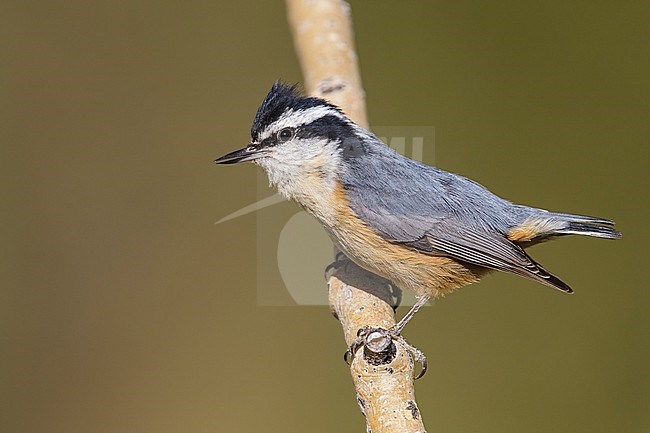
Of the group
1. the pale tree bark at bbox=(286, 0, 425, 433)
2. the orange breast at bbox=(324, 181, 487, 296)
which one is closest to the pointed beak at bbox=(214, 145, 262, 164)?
the orange breast at bbox=(324, 181, 487, 296)

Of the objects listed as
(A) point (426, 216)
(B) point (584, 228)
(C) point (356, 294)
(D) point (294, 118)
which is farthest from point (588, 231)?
(D) point (294, 118)

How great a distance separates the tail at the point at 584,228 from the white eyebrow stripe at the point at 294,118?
1.53ft

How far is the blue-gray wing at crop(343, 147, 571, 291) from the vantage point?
52.7 inches

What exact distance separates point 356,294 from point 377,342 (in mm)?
227

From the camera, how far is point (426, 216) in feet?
4.43

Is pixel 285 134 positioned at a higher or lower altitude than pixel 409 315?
higher

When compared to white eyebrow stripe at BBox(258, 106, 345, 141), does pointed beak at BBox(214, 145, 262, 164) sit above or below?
below

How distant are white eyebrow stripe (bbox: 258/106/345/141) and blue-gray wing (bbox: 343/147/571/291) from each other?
0.39ft

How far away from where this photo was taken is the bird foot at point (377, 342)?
3.81 ft

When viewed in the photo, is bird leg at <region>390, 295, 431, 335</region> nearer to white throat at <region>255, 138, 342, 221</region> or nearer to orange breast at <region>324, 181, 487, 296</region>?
orange breast at <region>324, 181, 487, 296</region>

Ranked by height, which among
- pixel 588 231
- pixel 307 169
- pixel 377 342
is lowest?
pixel 377 342

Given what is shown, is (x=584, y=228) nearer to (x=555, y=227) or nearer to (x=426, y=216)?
(x=555, y=227)

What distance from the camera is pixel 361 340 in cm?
124

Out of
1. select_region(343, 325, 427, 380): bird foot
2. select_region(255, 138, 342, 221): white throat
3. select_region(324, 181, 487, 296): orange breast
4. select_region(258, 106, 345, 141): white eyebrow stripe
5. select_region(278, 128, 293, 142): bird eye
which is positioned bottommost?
select_region(343, 325, 427, 380): bird foot
